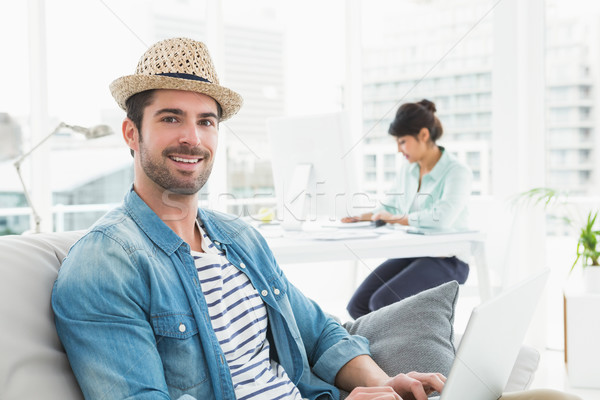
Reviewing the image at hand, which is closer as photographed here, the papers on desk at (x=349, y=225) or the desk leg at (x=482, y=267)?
the desk leg at (x=482, y=267)

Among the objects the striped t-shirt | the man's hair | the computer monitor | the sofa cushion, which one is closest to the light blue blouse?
the computer monitor

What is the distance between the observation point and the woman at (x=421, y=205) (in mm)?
2484

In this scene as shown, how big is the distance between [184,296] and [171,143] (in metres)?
0.35

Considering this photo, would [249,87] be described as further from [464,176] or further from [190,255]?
[190,255]

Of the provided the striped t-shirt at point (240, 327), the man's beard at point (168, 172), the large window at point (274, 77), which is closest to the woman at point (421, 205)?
the large window at point (274, 77)

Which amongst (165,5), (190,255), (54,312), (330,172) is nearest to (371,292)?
(330,172)

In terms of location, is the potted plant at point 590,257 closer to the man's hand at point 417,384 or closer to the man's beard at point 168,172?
the man's hand at point 417,384

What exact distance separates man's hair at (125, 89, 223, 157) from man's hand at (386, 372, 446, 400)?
0.76 m

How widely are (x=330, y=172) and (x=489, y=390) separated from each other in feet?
5.29

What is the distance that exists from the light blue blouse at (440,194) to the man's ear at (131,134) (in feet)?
5.09

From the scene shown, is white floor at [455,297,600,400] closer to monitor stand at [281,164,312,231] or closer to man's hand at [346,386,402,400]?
monitor stand at [281,164,312,231]

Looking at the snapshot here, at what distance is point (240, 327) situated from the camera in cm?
115

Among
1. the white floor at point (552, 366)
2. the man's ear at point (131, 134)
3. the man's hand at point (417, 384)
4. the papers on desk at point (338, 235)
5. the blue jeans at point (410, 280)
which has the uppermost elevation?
the man's ear at point (131, 134)

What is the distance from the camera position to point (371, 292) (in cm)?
263
